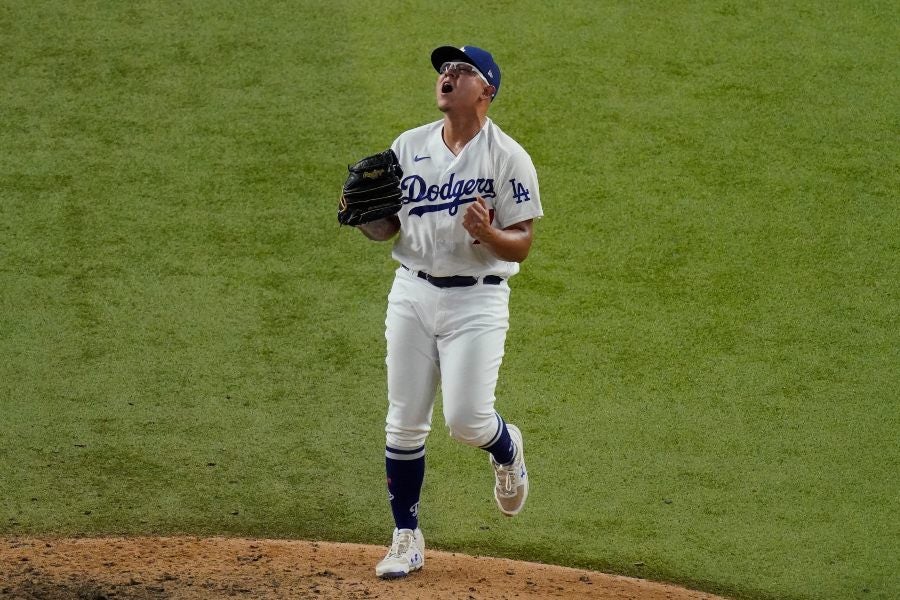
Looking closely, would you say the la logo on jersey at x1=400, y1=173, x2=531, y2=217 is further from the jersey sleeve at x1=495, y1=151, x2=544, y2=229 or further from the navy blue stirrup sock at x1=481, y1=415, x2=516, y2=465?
the navy blue stirrup sock at x1=481, y1=415, x2=516, y2=465

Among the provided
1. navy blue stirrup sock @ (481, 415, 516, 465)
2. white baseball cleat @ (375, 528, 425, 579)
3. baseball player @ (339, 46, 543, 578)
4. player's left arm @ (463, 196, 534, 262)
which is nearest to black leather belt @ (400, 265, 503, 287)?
baseball player @ (339, 46, 543, 578)

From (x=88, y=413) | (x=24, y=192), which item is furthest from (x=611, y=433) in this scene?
(x=24, y=192)

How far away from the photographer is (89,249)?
299 inches

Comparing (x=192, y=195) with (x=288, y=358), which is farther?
(x=192, y=195)

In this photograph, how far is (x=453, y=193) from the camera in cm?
493

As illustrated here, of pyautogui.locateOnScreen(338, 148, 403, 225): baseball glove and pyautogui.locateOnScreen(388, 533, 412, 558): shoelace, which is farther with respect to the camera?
pyautogui.locateOnScreen(388, 533, 412, 558): shoelace

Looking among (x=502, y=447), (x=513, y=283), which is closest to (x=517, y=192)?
(x=502, y=447)

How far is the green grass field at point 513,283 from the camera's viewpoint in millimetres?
5910

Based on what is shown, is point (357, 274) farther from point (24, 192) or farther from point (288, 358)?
point (24, 192)

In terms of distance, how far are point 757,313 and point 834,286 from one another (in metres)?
0.52

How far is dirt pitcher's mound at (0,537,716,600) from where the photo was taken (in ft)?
16.0

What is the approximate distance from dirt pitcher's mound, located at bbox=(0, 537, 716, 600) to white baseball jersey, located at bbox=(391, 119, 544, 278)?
3.86 feet

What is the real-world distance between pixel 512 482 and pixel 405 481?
47cm

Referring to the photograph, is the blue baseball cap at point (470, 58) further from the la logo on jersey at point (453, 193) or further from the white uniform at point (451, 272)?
the la logo on jersey at point (453, 193)
